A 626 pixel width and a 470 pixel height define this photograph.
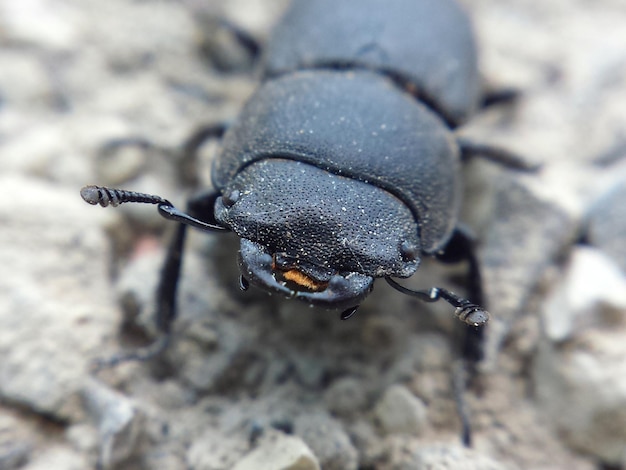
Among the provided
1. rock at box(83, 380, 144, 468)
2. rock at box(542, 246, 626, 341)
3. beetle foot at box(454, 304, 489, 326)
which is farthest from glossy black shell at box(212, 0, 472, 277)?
rock at box(83, 380, 144, 468)

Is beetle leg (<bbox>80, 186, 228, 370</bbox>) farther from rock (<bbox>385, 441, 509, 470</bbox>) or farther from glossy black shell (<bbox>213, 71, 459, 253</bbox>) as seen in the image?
rock (<bbox>385, 441, 509, 470</bbox>)

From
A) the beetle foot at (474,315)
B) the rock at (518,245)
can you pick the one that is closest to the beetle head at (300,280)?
the beetle foot at (474,315)

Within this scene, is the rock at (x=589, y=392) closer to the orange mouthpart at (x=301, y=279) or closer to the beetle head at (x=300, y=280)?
the beetle head at (x=300, y=280)

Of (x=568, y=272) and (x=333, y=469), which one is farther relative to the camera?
(x=568, y=272)

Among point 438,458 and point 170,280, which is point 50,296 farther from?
point 438,458

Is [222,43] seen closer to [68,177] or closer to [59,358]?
[68,177]

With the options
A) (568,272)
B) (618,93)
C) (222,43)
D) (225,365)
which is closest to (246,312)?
(225,365)

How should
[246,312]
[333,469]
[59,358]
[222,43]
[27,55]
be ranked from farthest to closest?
[222,43] → [27,55] → [246,312] → [59,358] → [333,469]
